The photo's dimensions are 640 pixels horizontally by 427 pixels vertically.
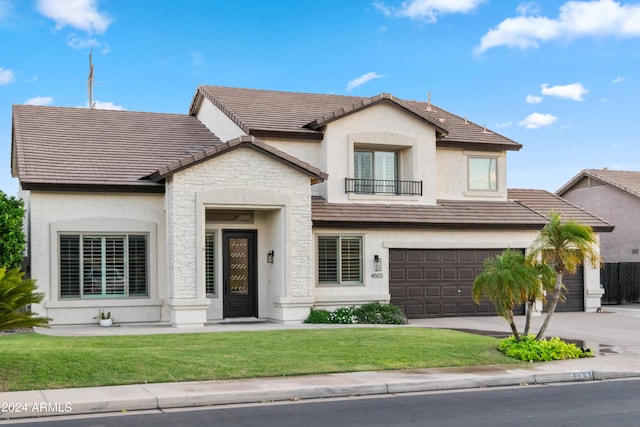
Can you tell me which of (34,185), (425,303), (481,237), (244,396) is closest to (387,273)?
(425,303)

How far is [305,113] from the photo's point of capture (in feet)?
85.3

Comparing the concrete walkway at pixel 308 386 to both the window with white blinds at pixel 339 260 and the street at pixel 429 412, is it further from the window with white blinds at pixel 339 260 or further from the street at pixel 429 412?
the window with white blinds at pixel 339 260

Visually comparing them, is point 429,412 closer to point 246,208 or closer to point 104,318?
point 246,208

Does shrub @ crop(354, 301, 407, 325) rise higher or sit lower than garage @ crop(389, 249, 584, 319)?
lower

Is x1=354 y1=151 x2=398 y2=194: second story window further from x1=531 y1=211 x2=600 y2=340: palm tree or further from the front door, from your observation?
x1=531 y1=211 x2=600 y2=340: palm tree

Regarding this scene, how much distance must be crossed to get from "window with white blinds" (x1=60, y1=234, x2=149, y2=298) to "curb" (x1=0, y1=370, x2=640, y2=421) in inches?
381

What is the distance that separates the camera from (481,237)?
25547 mm

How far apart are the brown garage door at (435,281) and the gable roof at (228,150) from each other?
454cm

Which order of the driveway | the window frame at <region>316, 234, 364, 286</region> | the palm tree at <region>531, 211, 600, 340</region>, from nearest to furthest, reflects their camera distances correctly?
Result: the palm tree at <region>531, 211, 600, 340</region> < the driveway < the window frame at <region>316, 234, 364, 286</region>

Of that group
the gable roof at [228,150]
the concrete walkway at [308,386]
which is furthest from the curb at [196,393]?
the gable roof at [228,150]

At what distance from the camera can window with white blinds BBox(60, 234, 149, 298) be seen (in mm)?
20719

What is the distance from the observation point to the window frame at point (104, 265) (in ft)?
67.8

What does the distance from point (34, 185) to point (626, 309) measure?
22001 mm

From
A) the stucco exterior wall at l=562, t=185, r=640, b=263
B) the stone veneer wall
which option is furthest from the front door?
the stucco exterior wall at l=562, t=185, r=640, b=263
